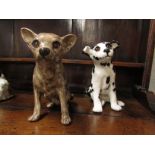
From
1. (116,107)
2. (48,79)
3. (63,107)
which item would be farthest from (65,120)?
(116,107)

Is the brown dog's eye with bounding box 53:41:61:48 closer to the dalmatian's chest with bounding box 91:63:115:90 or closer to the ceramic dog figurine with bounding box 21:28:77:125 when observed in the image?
the ceramic dog figurine with bounding box 21:28:77:125

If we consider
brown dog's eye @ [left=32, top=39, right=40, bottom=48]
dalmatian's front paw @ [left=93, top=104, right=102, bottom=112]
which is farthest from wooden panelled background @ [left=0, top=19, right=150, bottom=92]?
brown dog's eye @ [left=32, top=39, right=40, bottom=48]

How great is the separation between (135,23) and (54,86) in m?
0.59

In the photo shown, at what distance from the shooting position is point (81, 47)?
42.8 inches

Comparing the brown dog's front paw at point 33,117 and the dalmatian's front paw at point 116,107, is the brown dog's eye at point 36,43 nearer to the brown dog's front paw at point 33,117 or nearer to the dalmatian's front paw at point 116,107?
the brown dog's front paw at point 33,117

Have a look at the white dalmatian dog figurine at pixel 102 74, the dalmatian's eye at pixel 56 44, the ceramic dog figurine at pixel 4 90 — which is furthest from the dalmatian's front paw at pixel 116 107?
the ceramic dog figurine at pixel 4 90

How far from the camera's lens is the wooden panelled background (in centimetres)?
104

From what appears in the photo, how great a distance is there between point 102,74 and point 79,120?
0.22 meters

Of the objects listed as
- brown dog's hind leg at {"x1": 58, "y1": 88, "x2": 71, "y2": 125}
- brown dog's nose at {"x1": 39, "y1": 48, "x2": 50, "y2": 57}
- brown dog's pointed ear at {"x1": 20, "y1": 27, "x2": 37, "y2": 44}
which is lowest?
brown dog's hind leg at {"x1": 58, "y1": 88, "x2": 71, "y2": 125}

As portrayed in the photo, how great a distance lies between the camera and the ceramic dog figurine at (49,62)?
63cm

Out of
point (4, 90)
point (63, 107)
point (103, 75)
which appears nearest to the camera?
point (63, 107)

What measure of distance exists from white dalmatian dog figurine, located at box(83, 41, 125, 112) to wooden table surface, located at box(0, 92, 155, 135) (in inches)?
1.7

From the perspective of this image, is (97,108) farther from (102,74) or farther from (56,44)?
(56,44)
